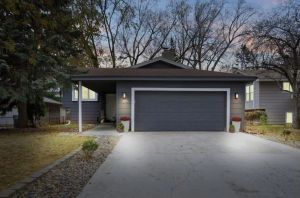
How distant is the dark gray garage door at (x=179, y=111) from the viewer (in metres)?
18.1

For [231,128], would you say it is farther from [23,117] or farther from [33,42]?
[33,42]

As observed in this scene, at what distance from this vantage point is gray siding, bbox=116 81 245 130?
58.8ft

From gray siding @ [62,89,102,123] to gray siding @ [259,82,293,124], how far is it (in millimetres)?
11387

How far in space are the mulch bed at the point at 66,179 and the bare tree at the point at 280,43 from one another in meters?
12.7

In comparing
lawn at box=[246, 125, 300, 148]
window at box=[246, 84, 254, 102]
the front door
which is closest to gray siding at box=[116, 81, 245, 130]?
lawn at box=[246, 125, 300, 148]

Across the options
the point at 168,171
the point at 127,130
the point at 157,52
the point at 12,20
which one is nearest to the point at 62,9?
the point at 12,20

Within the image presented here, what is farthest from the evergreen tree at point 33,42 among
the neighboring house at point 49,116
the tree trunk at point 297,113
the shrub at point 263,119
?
the neighboring house at point 49,116

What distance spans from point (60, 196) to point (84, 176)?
156 centimetres

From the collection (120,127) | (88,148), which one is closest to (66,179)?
(88,148)

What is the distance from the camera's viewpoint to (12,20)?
7258mm

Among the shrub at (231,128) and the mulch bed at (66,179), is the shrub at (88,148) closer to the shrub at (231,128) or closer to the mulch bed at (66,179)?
the mulch bed at (66,179)

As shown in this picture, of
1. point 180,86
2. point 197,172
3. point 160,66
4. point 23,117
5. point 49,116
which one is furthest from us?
point 49,116

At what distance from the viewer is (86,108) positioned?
27062 millimetres

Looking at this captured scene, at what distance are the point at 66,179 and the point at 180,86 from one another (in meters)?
11.4
